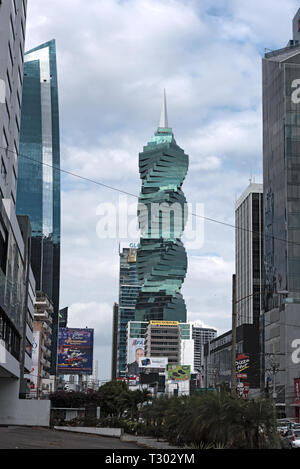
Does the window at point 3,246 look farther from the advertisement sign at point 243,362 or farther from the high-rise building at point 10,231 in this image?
the advertisement sign at point 243,362

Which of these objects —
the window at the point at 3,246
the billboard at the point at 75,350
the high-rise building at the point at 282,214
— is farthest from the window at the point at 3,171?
the billboard at the point at 75,350

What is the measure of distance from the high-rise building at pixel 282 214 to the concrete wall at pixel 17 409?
5681cm

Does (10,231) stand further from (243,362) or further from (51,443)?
(243,362)

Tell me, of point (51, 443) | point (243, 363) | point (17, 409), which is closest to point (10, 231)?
point (17, 409)

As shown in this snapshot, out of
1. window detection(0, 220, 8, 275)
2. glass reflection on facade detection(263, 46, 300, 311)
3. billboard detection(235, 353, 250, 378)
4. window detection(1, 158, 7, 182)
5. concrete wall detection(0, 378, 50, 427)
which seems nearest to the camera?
window detection(0, 220, 8, 275)

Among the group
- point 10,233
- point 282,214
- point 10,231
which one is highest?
point 282,214

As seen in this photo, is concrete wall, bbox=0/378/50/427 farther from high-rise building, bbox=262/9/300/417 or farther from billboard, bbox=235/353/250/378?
billboard, bbox=235/353/250/378

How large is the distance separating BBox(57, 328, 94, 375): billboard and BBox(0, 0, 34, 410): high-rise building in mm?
64371

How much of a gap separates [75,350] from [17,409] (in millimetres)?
75401

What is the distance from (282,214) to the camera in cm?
13412

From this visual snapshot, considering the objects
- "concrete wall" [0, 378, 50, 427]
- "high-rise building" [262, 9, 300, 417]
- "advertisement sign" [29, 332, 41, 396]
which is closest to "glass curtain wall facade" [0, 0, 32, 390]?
"concrete wall" [0, 378, 50, 427]

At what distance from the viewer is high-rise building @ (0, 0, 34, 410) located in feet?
198

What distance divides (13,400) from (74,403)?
24.2 metres
